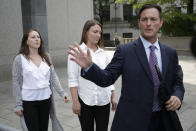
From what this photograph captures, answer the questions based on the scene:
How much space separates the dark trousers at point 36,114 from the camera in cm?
319

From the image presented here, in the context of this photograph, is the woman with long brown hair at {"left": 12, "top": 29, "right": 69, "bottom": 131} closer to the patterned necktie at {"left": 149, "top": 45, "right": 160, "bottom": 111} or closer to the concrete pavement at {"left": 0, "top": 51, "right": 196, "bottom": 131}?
the concrete pavement at {"left": 0, "top": 51, "right": 196, "bottom": 131}

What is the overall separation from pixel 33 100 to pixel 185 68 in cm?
985

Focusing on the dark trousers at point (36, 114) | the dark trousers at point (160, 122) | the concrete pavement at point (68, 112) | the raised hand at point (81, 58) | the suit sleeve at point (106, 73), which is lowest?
the concrete pavement at point (68, 112)

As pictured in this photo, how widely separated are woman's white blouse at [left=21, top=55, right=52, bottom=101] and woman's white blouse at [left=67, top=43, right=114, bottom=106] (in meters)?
0.51

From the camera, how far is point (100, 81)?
1867mm

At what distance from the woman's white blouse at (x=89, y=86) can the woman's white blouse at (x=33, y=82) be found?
51 cm

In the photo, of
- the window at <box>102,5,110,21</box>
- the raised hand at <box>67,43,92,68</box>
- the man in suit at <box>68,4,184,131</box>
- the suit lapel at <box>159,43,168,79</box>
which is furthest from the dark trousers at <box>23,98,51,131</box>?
the window at <box>102,5,110,21</box>

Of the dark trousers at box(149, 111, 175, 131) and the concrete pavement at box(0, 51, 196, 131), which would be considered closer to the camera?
the dark trousers at box(149, 111, 175, 131)

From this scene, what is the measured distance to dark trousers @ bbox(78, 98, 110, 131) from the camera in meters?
3.01

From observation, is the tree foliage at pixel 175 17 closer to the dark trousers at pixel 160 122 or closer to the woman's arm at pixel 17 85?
the woman's arm at pixel 17 85

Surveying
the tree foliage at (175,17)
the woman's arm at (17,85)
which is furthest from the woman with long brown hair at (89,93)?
the tree foliage at (175,17)

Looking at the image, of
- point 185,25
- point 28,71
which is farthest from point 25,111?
point 185,25

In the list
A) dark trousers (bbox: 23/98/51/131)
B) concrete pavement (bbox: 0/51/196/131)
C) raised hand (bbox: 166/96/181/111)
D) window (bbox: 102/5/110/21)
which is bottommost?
concrete pavement (bbox: 0/51/196/131)

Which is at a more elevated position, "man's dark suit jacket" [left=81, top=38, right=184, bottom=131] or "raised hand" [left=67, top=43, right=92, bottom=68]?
"raised hand" [left=67, top=43, right=92, bottom=68]
